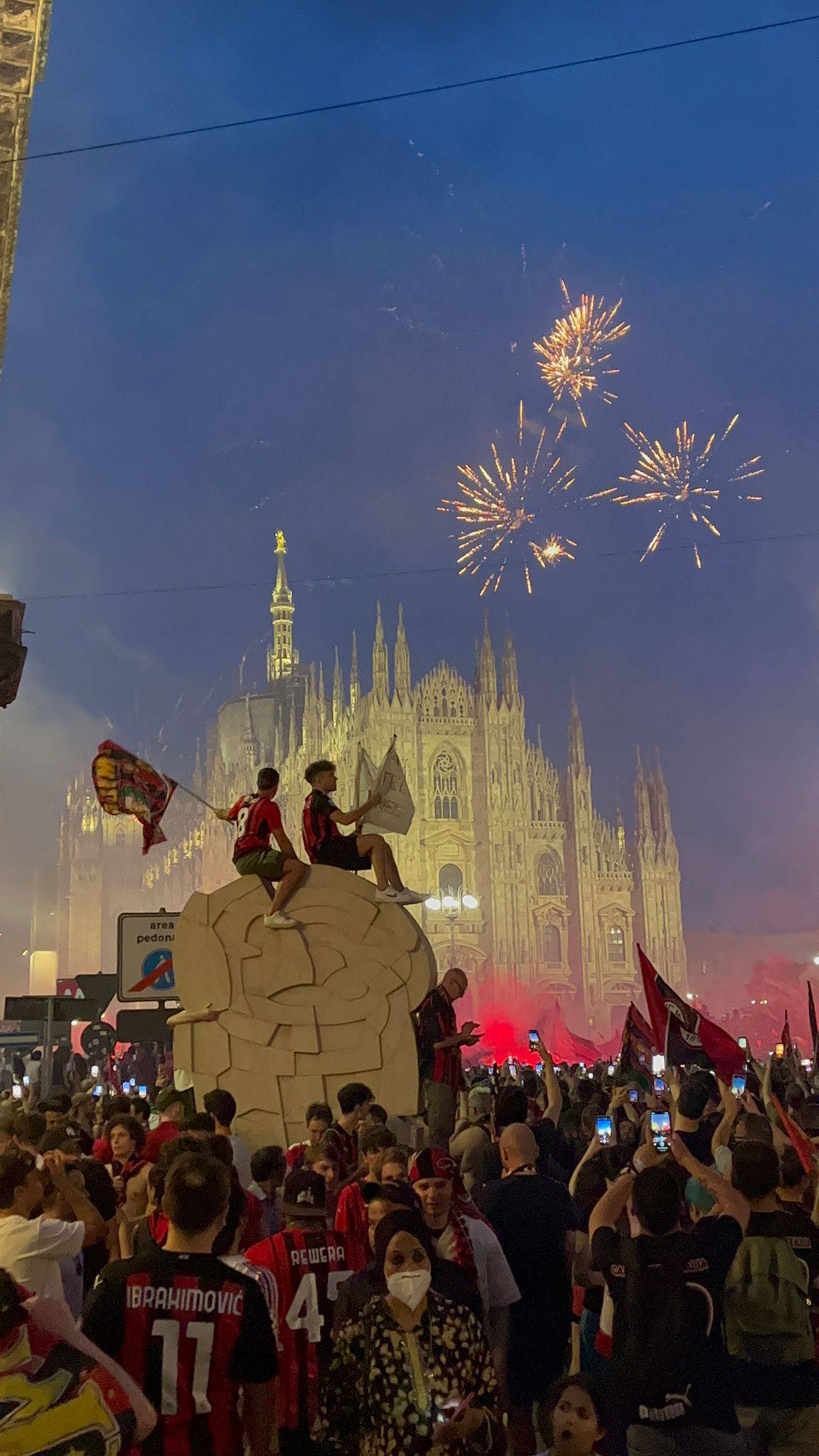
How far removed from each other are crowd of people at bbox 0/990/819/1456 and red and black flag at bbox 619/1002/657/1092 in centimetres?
839

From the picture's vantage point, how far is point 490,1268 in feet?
15.3

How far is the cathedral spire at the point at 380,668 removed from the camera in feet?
209

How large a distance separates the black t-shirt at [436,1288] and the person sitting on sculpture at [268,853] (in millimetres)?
6596

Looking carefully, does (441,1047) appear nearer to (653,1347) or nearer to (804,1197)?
(804,1197)

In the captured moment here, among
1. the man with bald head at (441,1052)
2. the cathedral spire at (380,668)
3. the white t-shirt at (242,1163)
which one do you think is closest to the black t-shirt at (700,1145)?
the white t-shirt at (242,1163)

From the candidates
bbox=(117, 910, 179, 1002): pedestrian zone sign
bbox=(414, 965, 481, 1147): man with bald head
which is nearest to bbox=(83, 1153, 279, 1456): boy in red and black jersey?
bbox=(414, 965, 481, 1147): man with bald head

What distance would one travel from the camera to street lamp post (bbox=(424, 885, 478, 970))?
182 feet

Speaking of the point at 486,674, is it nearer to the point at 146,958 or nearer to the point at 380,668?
the point at 380,668

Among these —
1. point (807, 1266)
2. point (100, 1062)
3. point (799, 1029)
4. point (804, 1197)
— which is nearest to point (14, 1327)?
point (807, 1266)

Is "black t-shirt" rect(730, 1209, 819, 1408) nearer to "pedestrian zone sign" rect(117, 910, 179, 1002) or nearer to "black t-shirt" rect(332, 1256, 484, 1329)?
"black t-shirt" rect(332, 1256, 484, 1329)

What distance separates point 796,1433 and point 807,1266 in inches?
23.4

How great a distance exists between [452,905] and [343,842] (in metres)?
43.7

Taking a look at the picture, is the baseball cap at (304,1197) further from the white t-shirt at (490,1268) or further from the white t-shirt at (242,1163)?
the white t-shirt at (242,1163)

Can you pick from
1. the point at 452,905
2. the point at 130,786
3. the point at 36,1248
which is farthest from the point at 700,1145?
the point at 452,905
